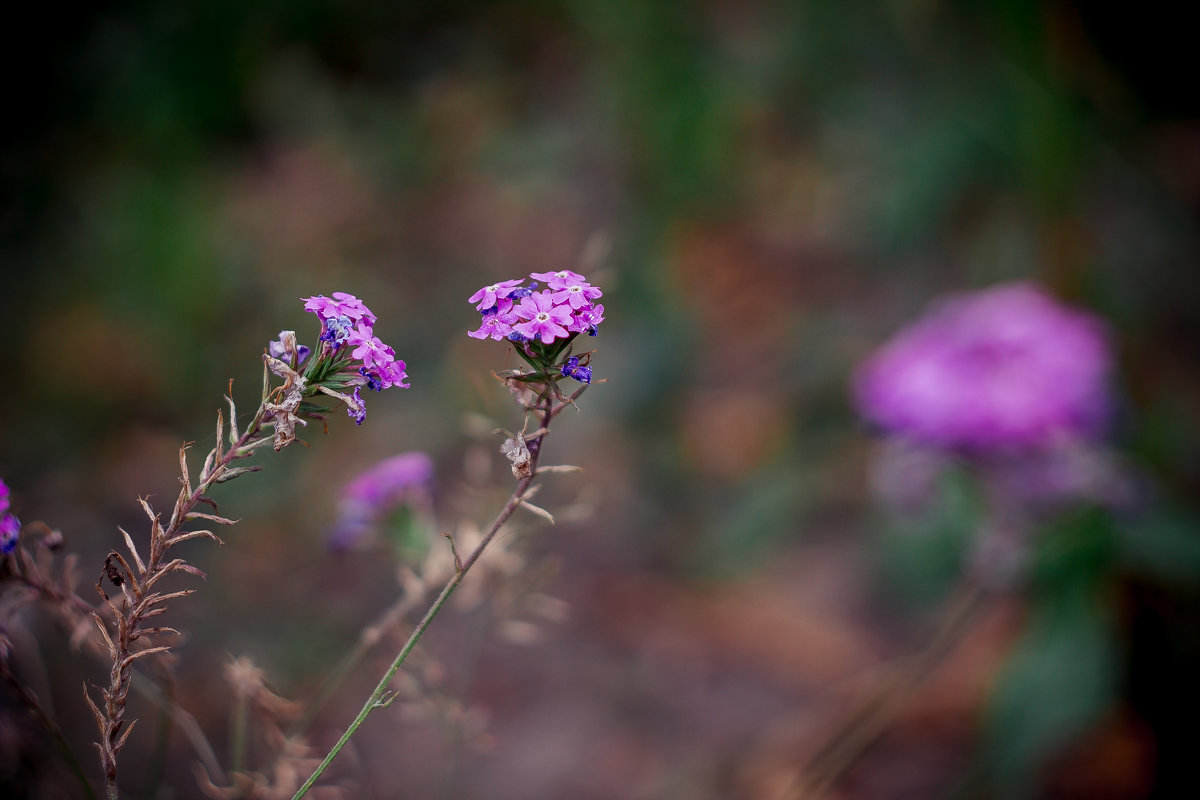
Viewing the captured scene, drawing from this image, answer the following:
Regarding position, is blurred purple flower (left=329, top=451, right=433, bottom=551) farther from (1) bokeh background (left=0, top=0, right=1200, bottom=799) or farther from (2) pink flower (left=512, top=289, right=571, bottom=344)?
(2) pink flower (left=512, top=289, right=571, bottom=344)

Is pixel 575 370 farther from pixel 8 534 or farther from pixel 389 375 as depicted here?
pixel 8 534

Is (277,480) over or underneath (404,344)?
underneath

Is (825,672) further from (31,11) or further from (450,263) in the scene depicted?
(31,11)

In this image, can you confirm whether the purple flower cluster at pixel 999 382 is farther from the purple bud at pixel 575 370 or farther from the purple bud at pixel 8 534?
the purple bud at pixel 8 534

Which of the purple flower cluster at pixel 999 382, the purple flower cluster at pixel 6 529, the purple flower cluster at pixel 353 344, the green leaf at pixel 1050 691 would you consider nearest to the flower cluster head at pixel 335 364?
the purple flower cluster at pixel 353 344

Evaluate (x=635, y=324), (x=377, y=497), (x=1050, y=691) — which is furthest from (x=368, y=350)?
(x=635, y=324)

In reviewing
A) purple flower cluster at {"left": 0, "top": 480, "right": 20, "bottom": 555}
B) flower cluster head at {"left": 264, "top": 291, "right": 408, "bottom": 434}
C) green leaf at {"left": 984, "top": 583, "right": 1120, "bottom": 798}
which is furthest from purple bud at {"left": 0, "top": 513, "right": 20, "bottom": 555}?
green leaf at {"left": 984, "top": 583, "right": 1120, "bottom": 798}

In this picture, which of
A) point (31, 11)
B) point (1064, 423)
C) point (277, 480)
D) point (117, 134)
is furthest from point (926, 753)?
point (31, 11)
